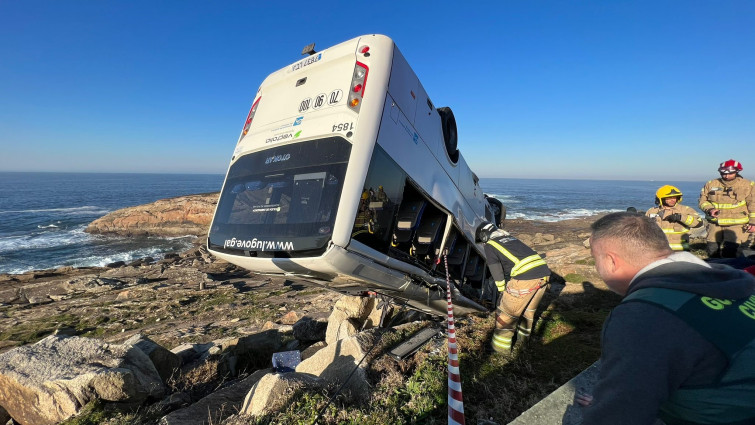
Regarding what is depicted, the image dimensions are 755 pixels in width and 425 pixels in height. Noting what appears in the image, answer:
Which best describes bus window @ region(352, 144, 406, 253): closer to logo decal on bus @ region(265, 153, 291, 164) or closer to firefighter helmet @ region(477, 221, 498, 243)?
logo decal on bus @ region(265, 153, 291, 164)

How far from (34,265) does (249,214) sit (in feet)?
99.5

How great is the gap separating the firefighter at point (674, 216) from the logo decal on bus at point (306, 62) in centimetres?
641

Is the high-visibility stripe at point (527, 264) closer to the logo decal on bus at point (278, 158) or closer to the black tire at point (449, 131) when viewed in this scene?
the black tire at point (449, 131)

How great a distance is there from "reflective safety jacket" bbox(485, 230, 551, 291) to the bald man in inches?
142

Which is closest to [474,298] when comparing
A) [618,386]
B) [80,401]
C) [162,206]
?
[618,386]

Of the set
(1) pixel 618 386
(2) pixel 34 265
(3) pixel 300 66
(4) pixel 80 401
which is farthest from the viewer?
(2) pixel 34 265

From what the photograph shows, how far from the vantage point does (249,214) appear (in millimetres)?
4156

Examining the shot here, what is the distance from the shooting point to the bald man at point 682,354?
1.23 metres

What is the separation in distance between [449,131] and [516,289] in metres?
2.90

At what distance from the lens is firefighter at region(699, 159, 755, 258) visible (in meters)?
6.97

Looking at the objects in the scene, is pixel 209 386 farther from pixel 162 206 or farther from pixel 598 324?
pixel 162 206

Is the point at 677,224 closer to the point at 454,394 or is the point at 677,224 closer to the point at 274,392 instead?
the point at 454,394

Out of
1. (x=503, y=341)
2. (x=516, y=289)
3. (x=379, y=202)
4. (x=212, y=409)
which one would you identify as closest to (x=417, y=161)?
(x=379, y=202)

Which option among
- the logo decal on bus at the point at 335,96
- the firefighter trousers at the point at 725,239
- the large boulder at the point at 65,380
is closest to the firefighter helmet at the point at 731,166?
the firefighter trousers at the point at 725,239
